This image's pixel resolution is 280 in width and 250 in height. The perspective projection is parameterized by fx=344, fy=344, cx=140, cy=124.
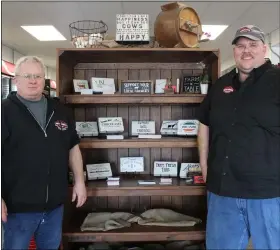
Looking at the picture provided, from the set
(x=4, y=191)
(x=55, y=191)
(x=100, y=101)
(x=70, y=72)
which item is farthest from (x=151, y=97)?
(x=4, y=191)

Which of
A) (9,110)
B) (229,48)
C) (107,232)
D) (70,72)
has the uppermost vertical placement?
(229,48)

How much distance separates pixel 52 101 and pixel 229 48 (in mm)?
7316

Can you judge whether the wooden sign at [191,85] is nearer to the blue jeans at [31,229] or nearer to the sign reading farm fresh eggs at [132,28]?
the sign reading farm fresh eggs at [132,28]

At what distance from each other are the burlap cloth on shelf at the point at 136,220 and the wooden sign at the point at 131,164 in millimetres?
367

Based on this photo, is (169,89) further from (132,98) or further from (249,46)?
(249,46)

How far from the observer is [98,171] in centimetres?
286

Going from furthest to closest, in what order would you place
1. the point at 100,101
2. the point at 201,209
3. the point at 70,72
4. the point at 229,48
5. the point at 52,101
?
the point at 229,48, the point at 201,209, the point at 70,72, the point at 100,101, the point at 52,101

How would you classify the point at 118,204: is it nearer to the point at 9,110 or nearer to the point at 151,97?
the point at 151,97

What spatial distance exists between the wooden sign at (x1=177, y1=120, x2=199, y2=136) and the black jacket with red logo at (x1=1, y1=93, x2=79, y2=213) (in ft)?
3.63

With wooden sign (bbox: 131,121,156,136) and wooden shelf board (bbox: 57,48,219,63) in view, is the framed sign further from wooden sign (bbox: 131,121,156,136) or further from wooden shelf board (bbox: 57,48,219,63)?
wooden sign (bbox: 131,121,156,136)

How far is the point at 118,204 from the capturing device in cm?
305

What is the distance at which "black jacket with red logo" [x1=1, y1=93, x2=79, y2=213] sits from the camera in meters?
1.87

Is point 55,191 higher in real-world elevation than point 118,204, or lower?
higher

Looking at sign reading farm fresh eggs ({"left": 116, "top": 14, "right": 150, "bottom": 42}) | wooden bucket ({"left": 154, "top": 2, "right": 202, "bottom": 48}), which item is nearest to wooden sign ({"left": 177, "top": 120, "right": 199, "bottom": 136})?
wooden bucket ({"left": 154, "top": 2, "right": 202, "bottom": 48})
